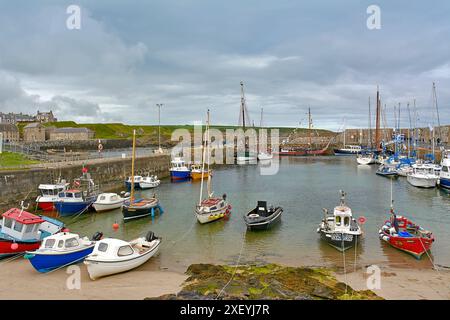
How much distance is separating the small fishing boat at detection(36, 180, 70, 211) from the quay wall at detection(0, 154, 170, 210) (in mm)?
1739

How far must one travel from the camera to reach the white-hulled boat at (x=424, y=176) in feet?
162

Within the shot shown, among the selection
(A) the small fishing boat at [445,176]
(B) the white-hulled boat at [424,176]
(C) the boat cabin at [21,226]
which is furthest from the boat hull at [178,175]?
(C) the boat cabin at [21,226]

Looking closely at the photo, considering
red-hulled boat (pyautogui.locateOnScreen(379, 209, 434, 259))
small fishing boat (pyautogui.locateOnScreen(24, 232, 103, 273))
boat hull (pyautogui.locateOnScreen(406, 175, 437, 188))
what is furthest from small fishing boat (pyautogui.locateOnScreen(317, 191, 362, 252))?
boat hull (pyautogui.locateOnScreen(406, 175, 437, 188))

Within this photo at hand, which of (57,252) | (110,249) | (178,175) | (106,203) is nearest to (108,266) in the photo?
(110,249)

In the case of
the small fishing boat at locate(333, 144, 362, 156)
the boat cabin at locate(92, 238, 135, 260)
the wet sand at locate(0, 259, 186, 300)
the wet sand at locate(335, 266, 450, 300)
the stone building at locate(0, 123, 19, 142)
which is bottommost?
the wet sand at locate(335, 266, 450, 300)

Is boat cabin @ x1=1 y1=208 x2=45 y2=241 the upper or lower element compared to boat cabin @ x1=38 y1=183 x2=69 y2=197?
lower

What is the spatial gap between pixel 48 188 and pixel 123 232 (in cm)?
1066

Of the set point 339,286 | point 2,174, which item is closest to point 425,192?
point 339,286

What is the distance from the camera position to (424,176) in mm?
49469

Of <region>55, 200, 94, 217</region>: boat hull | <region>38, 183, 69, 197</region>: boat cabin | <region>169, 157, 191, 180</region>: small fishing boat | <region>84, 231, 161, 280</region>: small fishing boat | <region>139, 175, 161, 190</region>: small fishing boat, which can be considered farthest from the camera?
<region>169, 157, 191, 180</region>: small fishing boat

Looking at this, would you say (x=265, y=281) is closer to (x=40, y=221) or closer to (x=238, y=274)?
(x=238, y=274)

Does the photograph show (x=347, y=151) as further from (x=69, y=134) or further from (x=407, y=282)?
(x=407, y=282)

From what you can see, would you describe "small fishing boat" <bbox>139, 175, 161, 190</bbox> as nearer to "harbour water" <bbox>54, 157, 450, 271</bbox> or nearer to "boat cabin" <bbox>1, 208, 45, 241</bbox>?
"harbour water" <bbox>54, 157, 450, 271</bbox>

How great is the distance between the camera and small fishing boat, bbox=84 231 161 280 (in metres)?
17.8
